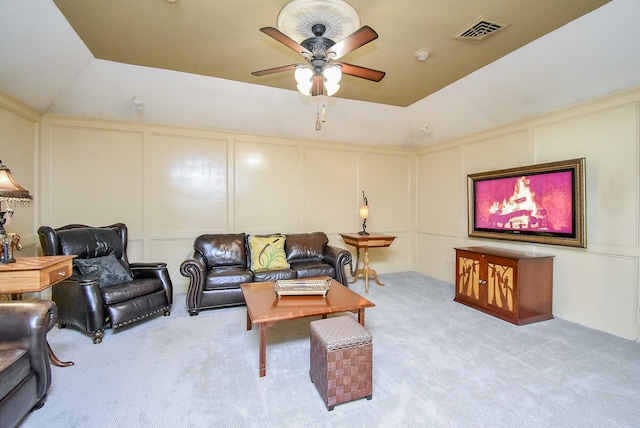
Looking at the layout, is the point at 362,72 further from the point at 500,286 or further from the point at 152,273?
the point at 152,273

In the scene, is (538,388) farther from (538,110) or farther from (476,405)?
(538,110)

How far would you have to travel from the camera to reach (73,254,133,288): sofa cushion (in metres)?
3.00

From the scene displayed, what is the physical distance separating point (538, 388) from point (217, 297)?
3.25m

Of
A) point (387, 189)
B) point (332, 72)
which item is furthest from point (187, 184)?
point (387, 189)

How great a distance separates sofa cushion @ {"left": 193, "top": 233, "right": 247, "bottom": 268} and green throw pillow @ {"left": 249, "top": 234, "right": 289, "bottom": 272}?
18 centimetres

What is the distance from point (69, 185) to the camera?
12.8ft

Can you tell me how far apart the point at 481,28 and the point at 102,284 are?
4553 millimetres

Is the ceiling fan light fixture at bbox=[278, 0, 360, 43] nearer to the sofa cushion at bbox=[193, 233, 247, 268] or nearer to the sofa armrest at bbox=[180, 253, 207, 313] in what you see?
the sofa armrest at bbox=[180, 253, 207, 313]

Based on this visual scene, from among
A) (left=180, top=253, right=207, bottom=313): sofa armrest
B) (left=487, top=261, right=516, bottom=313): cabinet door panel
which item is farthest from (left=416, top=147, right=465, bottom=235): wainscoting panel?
(left=180, top=253, right=207, bottom=313): sofa armrest

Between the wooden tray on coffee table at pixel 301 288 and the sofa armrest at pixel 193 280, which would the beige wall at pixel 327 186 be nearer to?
the sofa armrest at pixel 193 280

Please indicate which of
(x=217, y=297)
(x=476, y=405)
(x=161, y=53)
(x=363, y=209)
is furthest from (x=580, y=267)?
(x=161, y=53)

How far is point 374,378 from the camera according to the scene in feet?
7.13

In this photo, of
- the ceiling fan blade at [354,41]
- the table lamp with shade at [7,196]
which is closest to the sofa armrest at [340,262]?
the ceiling fan blade at [354,41]

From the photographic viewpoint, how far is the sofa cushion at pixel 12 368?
1.49 metres
